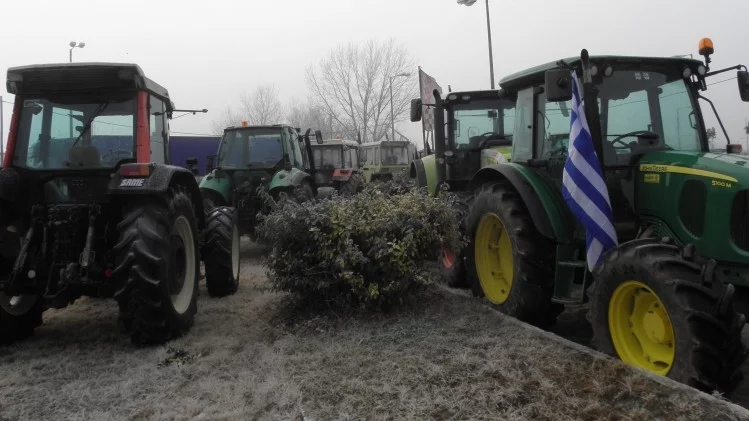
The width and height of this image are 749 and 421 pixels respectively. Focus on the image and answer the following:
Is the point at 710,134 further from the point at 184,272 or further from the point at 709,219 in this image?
the point at 184,272

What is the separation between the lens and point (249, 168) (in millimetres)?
10125

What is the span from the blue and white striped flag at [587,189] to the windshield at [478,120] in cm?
410

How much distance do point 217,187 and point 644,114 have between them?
22.7 feet

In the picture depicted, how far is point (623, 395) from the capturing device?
322 cm

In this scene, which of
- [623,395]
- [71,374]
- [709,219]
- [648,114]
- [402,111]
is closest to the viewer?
[623,395]

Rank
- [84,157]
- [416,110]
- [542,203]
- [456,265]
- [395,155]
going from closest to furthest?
1. [542,203]
2. [84,157]
3. [456,265]
4. [416,110]
5. [395,155]

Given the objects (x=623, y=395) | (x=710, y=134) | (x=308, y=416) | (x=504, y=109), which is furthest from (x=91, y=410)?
(x=504, y=109)

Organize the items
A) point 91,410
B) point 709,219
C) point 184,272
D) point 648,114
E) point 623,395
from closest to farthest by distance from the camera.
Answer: point 623,395
point 91,410
point 709,219
point 648,114
point 184,272

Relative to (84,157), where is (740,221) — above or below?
below

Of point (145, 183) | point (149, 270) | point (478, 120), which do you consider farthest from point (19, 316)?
point (478, 120)

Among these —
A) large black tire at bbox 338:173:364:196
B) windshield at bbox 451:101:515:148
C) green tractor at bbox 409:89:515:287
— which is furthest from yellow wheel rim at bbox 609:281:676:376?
large black tire at bbox 338:173:364:196

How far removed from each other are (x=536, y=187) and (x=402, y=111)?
137 ft

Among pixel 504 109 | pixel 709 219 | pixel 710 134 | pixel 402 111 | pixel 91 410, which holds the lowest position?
pixel 91 410

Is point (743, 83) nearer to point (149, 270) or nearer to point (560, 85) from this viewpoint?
point (560, 85)
